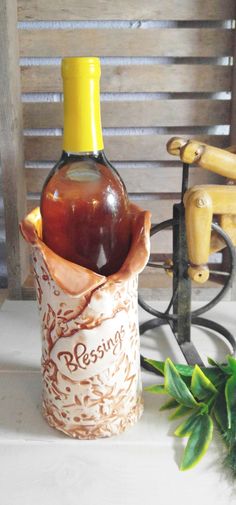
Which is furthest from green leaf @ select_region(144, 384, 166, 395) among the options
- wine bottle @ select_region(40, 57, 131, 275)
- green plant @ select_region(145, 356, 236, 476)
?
wine bottle @ select_region(40, 57, 131, 275)

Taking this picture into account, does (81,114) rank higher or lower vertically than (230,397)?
higher

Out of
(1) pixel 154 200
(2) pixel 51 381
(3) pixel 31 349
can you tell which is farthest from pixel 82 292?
(1) pixel 154 200

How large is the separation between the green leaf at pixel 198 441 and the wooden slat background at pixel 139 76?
0.35 metres

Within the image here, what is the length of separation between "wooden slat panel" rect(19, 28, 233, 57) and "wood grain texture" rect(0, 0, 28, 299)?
0.03m

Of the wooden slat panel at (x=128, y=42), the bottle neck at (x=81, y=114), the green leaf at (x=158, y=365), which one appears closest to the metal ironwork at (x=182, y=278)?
the green leaf at (x=158, y=365)

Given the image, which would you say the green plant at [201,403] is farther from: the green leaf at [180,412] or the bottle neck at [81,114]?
the bottle neck at [81,114]

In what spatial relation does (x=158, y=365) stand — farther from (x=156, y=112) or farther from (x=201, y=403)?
(x=156, y=112)

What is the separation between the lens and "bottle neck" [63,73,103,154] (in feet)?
1.21

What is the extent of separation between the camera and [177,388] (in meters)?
0.44

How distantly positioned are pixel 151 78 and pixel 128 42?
0.17 feet

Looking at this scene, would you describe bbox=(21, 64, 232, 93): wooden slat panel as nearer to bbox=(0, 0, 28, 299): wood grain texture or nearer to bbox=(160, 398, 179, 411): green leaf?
bbox=(0, 0, 28, 299): wood grain texture

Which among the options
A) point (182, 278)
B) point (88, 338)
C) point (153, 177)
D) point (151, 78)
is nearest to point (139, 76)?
point (151, 78)

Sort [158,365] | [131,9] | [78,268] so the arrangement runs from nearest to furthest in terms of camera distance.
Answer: [78,268] → [158,365] → [131,9]

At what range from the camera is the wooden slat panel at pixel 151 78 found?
2.14 ft
